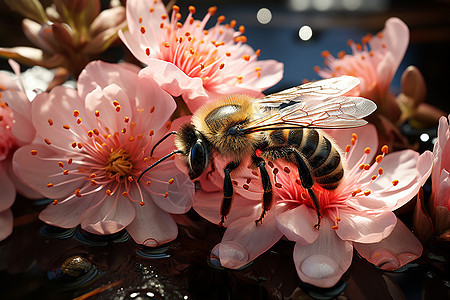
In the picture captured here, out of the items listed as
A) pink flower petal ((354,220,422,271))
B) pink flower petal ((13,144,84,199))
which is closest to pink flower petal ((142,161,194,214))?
pink flower petal ((13,144,84,199))

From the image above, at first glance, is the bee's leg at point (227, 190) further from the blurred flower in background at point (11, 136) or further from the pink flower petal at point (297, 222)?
the blurred flower in background at point (11, 136)

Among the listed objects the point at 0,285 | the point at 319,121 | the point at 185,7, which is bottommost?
the point at 0,285

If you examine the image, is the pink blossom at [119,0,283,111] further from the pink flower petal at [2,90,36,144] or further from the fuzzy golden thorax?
the pink flower petal at [2,90,36,144]

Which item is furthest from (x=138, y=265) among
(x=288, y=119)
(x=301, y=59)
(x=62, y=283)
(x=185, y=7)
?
(x=185, y=7)

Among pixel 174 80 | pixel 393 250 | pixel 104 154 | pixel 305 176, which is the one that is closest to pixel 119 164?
pixel 104 154

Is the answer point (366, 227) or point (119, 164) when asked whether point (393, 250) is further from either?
point (119, 164)

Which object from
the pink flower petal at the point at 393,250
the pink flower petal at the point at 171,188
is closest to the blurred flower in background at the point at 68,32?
the pink flower petal at the point at 171,188

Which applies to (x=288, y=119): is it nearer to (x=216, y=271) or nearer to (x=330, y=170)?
(x=330, y=170)
